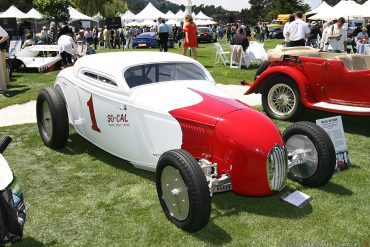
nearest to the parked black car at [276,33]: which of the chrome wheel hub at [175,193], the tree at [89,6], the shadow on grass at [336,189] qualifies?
the tree at [89,6]

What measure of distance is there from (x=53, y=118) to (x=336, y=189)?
13.1 feet

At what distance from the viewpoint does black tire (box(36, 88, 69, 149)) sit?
19.6ft

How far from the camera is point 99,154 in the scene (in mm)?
6152

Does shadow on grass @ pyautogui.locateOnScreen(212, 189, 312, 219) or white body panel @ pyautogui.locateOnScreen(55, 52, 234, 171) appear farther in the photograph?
white body panel @ pyautogui.locateOnScreen(55, 52, 234, 171)

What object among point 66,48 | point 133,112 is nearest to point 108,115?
point 133,112

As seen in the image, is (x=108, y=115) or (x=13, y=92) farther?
(x=13, y=92)

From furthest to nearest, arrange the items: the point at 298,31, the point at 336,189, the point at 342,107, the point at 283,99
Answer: the point at 298,31
the point at 283,99
the point at 342,107
the point at 336,189

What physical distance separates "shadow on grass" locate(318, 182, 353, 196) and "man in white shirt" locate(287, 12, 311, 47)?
27.2ft

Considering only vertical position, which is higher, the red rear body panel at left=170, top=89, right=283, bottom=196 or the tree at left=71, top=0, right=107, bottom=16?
the tree at left=71, top=0, right=107, bottom=16

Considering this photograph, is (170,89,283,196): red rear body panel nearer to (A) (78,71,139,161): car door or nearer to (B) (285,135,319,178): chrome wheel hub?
(B) (285,135,319,178): chrome wheel hub

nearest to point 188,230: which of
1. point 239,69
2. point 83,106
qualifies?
point 83,106

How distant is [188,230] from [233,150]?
0.87 meters

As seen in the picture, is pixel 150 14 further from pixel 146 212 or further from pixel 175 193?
pixel 175 193

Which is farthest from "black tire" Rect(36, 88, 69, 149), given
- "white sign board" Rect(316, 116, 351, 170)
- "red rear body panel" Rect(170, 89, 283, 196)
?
"white sign board" Rect(316, 116, 351, 170)
